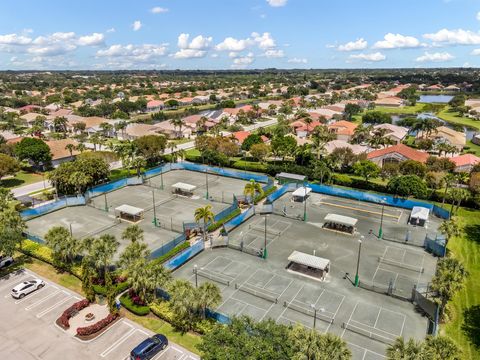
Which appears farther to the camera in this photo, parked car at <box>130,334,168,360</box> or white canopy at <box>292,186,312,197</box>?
white canopy at <box>292,186,312,197</box>

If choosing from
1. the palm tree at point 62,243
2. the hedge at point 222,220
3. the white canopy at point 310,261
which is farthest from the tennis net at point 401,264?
the palm tree at point 62,243

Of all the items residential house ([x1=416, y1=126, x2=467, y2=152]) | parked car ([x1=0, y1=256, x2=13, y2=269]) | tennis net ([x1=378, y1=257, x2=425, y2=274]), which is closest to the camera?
parked car ([x1=0, y1=256, x2=13, y2=269])

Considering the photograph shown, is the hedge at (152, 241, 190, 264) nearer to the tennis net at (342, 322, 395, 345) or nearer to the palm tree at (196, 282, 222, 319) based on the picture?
the palm tree at (196, 282, 222, 319)

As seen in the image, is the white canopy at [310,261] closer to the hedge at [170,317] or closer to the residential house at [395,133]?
the hedge at [170,317]

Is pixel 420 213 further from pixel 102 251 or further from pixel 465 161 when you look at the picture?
pixel 102 251

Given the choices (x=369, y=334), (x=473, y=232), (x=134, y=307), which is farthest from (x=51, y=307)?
(x=473, y=232)

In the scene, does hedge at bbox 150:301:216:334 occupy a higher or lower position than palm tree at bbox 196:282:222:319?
lower

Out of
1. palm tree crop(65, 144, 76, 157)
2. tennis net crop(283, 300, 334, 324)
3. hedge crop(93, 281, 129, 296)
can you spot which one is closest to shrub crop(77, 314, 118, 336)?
hedge crop(93, 281, 129, 296)

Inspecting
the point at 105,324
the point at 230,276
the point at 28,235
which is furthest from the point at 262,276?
the point at 28,235
